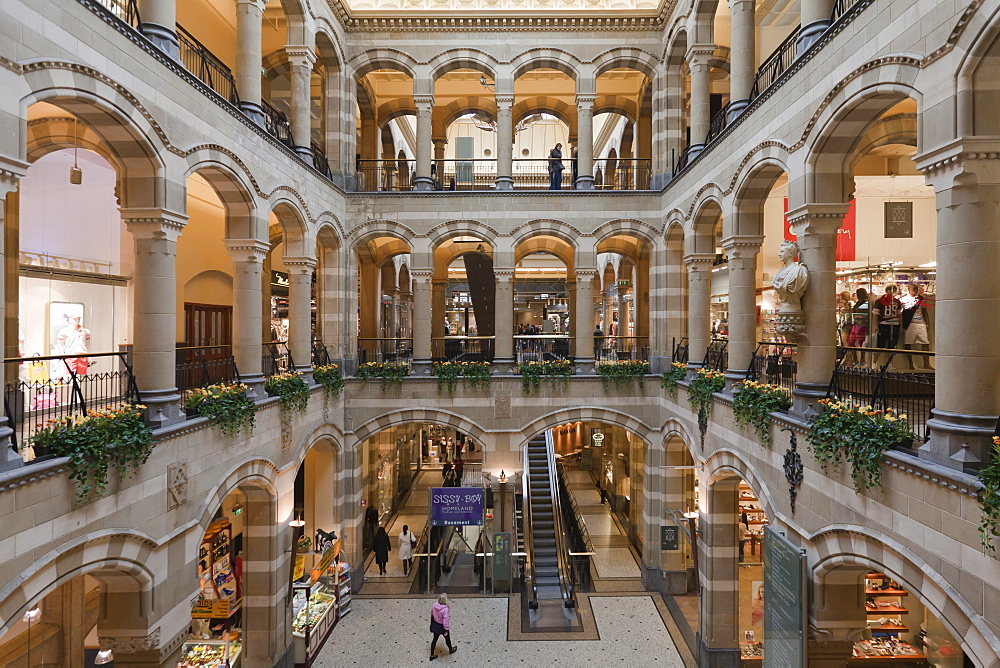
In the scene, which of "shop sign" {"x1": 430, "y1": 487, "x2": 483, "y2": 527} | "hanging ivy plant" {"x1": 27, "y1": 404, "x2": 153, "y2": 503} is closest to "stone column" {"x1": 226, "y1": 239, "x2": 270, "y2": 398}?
"hanging ivy plant" {"x1": 27, "y1": 404, "x2": 153, "y2": 503}

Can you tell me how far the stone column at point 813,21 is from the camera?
313 inches

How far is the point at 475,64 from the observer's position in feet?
50.3

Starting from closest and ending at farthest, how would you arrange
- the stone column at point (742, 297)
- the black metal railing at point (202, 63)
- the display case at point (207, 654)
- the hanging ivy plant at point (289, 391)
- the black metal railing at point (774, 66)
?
the black metal railing at point (774, 66) < the black metal railing at point (202, 63) < the display case at point (207, 654) < the stone column at point (742, 297) < the hanging ivy plant at point (289, 391)

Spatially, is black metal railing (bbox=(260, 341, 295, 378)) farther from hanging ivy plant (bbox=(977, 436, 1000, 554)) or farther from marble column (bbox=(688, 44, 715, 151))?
hanging ivy plant (bbox=(977, 436, 1000, 554))

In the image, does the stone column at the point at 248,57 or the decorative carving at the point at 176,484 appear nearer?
the decorative carving at the point at 176,484

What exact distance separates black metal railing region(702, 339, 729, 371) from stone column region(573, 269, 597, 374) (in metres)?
3.23

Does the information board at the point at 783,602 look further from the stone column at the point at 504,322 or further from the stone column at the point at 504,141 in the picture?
the stone column at the point at 504,141

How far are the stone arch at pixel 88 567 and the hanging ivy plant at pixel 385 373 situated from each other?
772cm

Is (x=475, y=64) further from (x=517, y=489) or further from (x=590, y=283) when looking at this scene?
(x=517, y=489)

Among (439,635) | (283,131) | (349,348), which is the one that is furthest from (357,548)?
(283,131)

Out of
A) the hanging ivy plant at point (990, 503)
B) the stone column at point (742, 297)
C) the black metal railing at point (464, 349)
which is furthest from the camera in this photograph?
the black metal railing at point (464, 349)

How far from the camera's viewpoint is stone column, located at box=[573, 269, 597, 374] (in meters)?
15.1

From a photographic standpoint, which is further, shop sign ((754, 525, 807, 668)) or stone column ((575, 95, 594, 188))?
stone column ((575, 95, 594, 188))

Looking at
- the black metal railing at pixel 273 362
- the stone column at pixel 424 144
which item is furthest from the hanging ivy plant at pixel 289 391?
the stone column at pixel 424 144
